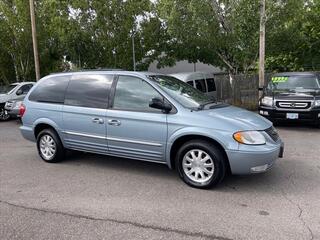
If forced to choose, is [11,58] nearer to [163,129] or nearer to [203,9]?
[203,9]

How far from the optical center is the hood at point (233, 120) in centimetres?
471

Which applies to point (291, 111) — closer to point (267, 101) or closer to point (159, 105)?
point (267, 101)

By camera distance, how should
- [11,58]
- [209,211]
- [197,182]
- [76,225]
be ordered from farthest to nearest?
[11,58] → [197,182] → [209,211] → [76,225]

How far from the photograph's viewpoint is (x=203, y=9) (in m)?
13.6

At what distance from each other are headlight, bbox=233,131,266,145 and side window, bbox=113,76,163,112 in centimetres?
130

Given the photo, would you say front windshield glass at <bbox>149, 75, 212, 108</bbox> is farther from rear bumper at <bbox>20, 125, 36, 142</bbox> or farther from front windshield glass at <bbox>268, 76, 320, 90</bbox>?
front windshield glass at <bbox>268, 76, 320, 90</bbox>

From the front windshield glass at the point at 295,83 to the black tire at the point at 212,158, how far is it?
6.28 m

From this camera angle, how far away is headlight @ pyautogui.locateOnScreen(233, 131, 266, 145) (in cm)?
462

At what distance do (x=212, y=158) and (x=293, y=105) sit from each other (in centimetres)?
534

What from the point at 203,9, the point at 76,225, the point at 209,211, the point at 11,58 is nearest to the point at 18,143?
the point at 76,225

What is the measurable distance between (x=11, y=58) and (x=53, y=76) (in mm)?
A: 15851

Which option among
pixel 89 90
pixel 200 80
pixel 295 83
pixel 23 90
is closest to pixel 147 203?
pixel 89 90

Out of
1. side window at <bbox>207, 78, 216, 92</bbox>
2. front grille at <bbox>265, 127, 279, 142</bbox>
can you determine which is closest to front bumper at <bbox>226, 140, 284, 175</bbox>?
front grille at <bbox>265, 127, 279, 142</bbox>

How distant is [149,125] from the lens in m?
5.14
